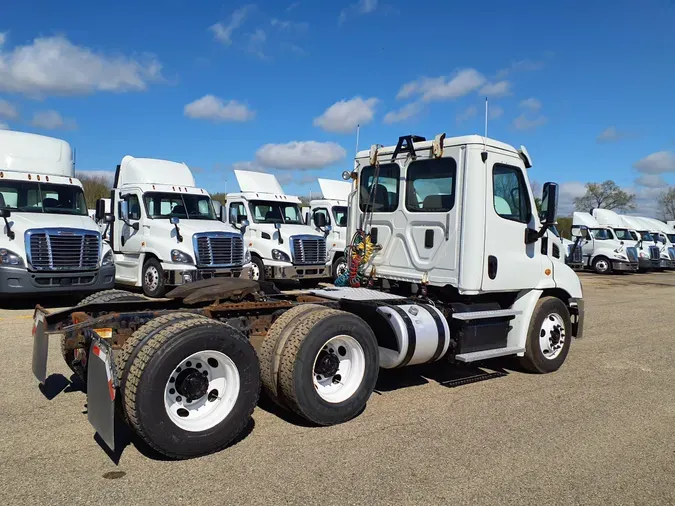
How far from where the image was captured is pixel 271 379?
15.4ft

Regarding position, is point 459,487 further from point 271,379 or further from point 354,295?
point 354,295

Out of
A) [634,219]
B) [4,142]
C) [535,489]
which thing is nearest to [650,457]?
[535,489]

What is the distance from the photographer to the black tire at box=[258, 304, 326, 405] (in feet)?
15.4

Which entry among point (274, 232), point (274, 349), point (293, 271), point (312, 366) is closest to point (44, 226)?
point (274, 232)

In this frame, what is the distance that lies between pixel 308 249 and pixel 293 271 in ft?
2.65

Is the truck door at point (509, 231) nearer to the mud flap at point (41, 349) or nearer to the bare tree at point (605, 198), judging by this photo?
the mud flap at point (41, 349)

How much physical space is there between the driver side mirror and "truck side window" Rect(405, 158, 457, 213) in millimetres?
1140

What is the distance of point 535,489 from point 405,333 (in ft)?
6.31

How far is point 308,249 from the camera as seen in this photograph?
592 inches

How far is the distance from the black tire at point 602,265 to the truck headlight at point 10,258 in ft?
81.4

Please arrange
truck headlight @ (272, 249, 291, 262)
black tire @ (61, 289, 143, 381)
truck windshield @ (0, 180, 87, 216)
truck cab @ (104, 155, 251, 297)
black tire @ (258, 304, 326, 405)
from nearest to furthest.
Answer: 1. black tire @ (258, 304, 326, 405)
2. black tire @ (61, 289, 143, 381)
3. truck windshield @ (0, 180, 87, 216)
4. truck cab @ (104, 155, 251, 297)
5. truck headlight @ (272, 249, 291, 262)

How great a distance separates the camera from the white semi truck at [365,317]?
4016 mm

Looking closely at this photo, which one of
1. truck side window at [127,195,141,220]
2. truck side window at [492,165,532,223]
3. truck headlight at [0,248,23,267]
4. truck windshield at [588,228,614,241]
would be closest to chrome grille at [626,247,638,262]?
truck windshield at [588,228,614,241]

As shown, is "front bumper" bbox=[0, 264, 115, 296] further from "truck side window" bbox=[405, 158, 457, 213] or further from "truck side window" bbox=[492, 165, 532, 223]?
"truck side window" bbox=[492, 165, 532, 223]
